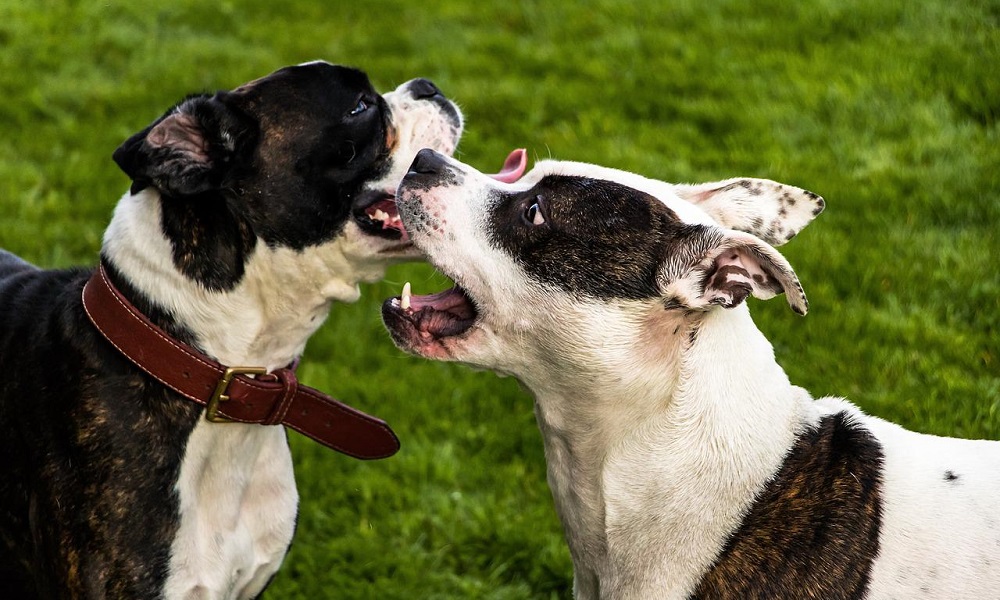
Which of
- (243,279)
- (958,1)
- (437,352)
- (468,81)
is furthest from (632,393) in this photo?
(958,1)

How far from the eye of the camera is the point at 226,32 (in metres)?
10.1

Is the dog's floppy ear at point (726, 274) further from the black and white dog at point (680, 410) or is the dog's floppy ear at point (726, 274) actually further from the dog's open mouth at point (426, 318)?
the dog's open mouth at point (426, 318)

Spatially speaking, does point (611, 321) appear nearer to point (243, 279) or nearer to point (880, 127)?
point (243, 279)

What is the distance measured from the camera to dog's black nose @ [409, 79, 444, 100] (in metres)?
4.97

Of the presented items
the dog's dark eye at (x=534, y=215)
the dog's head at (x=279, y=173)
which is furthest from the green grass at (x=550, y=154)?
the dog's dark eye at (x=534, y=215)

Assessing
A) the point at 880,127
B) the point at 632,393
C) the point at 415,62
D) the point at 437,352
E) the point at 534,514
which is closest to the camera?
the point at 632,393

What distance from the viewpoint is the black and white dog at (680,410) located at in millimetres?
3541

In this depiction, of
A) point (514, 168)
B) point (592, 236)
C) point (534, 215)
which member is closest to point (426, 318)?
point (534, 215)

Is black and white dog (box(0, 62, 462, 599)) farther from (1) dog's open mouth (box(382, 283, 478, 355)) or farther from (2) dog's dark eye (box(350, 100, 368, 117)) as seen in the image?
(1) dog's open mouth (box(382, 283, 478, 355))

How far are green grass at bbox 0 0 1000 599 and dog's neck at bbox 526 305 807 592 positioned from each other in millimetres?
1438

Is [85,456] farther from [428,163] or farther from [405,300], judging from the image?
[428,163]

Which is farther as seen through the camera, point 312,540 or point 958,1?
point 958,1

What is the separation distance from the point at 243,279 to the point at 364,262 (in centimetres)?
49

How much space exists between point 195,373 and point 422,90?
5.54 ft
